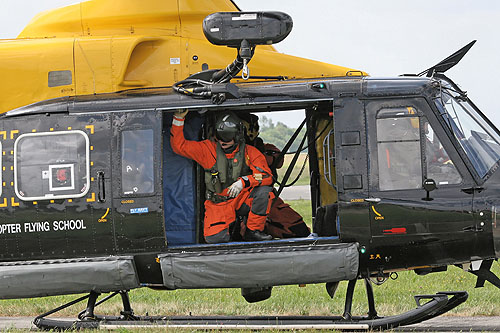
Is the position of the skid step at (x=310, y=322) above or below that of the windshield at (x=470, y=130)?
below

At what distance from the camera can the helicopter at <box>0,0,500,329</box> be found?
7.98m

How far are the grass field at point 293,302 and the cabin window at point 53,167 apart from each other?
308cm

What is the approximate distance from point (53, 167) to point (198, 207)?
1.78 metres

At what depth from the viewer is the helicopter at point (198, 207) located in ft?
26.2

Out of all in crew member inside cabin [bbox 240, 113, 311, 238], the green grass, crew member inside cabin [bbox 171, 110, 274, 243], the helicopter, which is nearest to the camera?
the helicopter

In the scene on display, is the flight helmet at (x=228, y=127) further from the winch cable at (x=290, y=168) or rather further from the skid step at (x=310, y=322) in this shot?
the skid step at (x=310, y=322)

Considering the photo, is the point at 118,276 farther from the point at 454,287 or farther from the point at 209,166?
the point at 454,287

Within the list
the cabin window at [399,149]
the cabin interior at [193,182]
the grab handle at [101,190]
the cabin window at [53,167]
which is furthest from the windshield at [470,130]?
the cabin window at [53,167]

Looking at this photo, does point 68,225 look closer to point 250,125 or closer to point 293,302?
point 250,125

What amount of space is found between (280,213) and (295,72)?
6.09 ft

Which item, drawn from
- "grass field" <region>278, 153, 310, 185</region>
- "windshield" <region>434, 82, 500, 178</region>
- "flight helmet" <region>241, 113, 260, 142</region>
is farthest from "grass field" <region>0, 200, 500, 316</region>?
"windshield" <region>434, 82, 500, 178</region>

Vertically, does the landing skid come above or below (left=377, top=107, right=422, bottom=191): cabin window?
below

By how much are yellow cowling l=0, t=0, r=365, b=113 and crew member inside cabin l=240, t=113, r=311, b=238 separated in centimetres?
73

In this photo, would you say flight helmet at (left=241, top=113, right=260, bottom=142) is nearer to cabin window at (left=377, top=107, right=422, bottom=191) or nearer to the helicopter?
the helicopter
